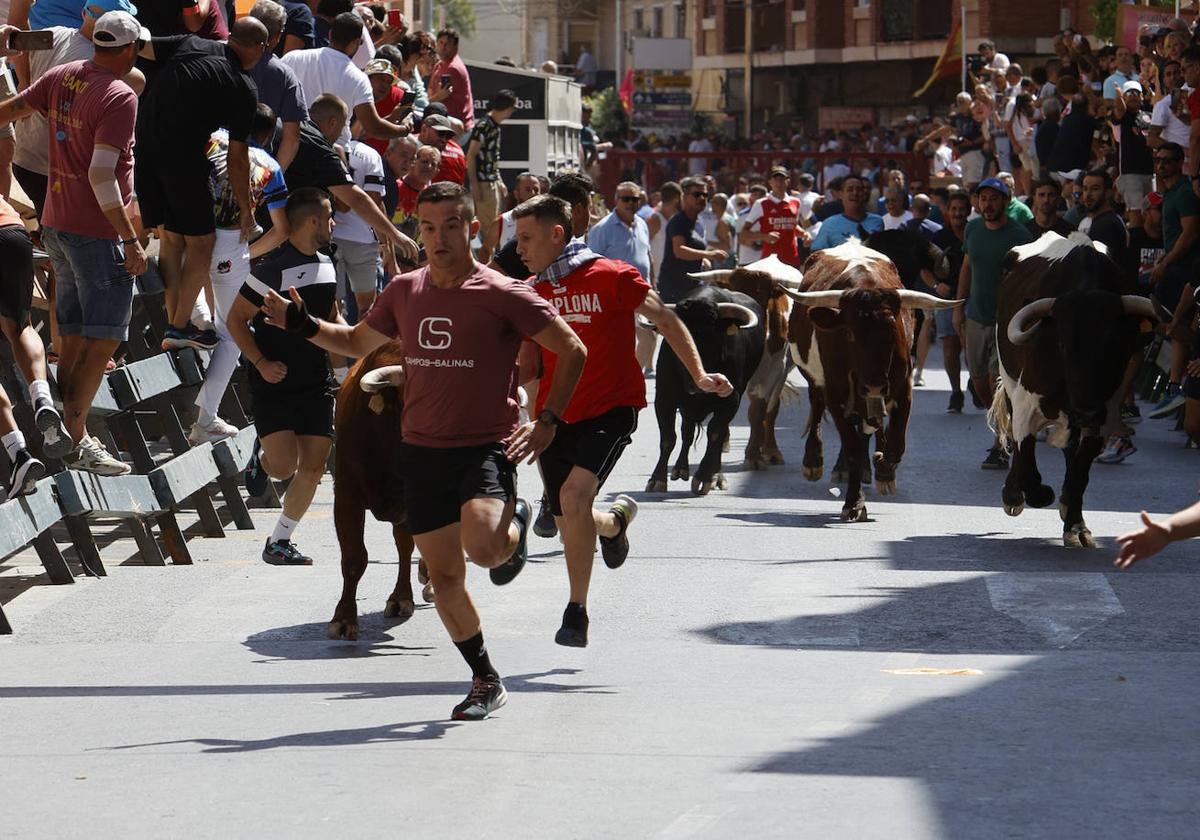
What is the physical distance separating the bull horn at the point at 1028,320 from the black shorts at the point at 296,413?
4.68 metres

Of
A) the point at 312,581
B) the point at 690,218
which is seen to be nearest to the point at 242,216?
the point at 312,581

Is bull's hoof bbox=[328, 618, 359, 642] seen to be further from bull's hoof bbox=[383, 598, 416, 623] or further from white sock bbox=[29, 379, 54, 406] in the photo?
white sock bbox=[29, 379, 54, 406]

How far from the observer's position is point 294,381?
1046 centimetres

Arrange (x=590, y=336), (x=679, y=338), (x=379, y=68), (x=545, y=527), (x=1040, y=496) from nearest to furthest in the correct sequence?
(x=590, y=336) → (x=679, y=338) → (x=545, y=527) → (x=1040, y=496) → (x=379, y=68)

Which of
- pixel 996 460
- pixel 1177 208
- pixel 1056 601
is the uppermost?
pixel 1177 208

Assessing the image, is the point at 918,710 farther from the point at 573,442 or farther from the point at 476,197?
the point at 476,197

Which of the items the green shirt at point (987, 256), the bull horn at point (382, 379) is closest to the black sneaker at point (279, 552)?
the bull horn at point (382, 379)

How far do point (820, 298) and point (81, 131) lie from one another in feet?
19.0

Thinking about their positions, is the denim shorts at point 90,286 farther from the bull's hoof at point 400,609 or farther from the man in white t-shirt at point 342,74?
the man in white t-shirt at point 342,74

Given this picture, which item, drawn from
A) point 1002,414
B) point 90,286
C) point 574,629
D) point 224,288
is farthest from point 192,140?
point 1002,414

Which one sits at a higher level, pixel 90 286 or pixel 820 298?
pixel 90 286

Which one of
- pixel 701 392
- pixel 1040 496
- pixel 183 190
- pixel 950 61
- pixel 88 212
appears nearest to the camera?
pixel 88 212

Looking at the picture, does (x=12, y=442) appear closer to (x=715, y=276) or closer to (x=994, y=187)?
(x=715, y=276)

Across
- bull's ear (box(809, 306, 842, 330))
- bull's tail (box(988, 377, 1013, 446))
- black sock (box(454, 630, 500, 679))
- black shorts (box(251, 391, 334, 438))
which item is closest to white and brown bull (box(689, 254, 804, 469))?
bull's ear (box(809, 306, 842, 330))
